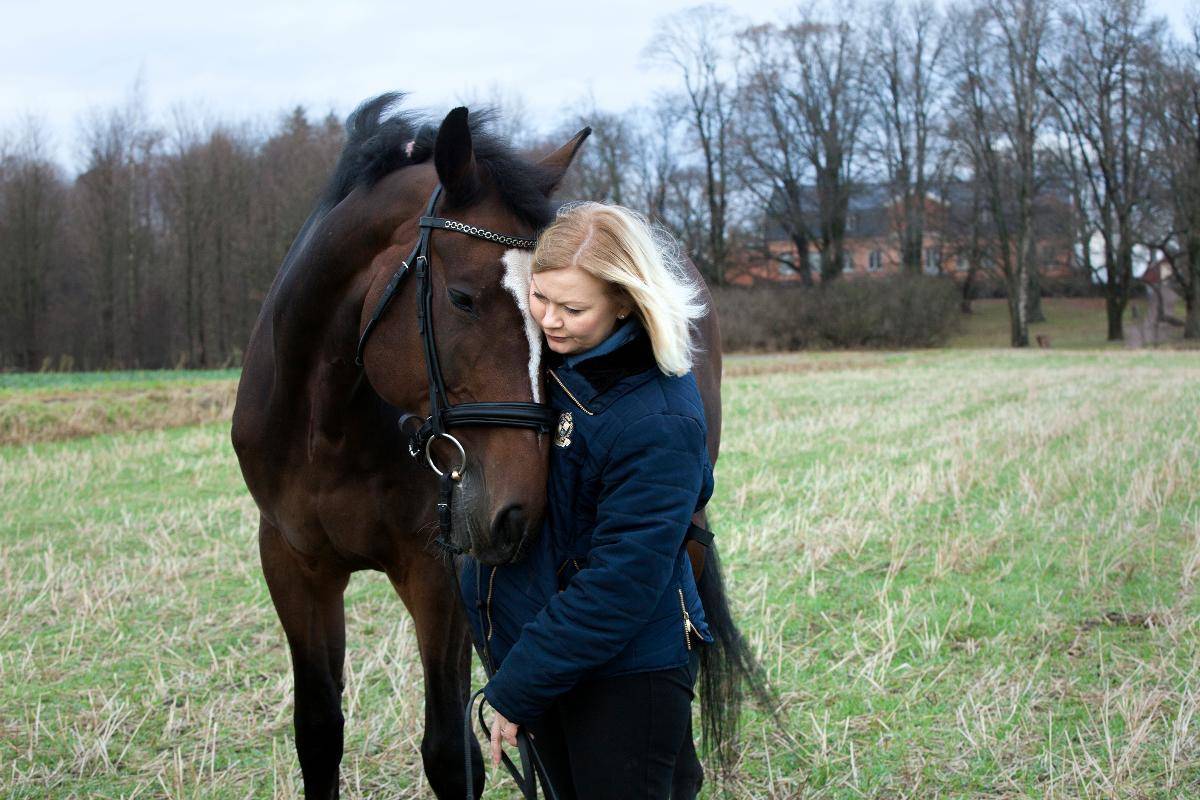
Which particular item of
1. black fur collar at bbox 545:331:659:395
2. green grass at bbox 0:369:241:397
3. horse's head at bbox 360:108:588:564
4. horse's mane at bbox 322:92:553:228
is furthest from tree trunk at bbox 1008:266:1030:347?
black fur collar at bbox 545:331:659:395

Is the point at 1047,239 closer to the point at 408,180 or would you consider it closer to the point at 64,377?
the point at 64,377

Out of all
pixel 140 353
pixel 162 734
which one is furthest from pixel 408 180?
pixel 140 353

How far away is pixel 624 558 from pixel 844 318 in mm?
35744

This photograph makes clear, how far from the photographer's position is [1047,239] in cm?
4562

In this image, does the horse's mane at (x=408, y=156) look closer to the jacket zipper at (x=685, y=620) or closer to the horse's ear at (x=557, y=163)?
the horse's ear at (x=557, y=163)

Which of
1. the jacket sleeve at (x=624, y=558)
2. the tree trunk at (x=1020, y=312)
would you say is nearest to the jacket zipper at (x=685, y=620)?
the jacket sleeve at (x=624, y=558)

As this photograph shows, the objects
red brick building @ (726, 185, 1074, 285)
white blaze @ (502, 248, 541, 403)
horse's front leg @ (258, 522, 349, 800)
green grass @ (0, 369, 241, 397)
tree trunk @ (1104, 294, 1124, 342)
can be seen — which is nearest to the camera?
white blaze @ (502, 248, 541, 403)

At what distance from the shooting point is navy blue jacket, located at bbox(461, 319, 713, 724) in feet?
6.07

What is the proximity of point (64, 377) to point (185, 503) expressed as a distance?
15830mm

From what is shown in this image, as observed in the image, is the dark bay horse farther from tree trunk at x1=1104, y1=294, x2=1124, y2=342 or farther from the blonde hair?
tree trunk at x1=1104, y1=294, x2=1124, y2=342

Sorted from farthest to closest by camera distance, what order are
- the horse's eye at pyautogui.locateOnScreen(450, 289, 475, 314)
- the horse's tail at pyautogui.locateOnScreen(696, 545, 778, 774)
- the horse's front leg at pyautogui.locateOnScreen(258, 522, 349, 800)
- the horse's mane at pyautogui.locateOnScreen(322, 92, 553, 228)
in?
the horse's tail at pyautogui.locateOnScreen(696, 545, 778, 774) < the horse's front leg at pyautogui.locateOnScreen(258, 522, 349, 800) < the horse's mane at pyautogui.locateOnScreen(322, 92, 553, 228) < the horse's eye at pyautogui.locateOnScreen(450, 289, 475, 314)

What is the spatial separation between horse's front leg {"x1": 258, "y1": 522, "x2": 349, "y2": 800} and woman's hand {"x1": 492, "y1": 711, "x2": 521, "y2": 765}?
1280 millimetres

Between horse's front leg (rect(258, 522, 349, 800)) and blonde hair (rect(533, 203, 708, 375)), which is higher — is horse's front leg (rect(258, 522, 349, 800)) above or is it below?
below

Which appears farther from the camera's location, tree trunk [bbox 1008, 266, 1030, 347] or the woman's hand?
tree trunk [bbox 1008, 266, 1030, 347]
